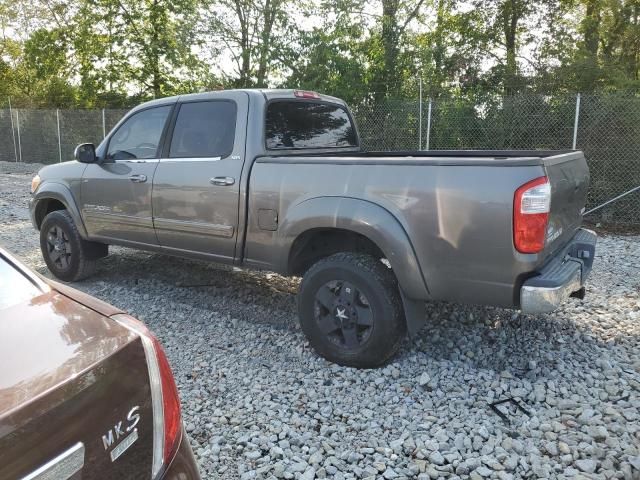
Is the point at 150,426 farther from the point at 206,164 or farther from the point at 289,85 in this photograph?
the point at 289,85

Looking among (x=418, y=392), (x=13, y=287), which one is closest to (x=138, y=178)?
(x=13, y=287)

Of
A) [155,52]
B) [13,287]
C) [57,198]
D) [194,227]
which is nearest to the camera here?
[13,287]

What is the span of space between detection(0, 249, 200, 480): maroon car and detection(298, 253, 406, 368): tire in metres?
1.91

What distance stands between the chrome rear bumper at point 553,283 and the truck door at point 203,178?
2239mm

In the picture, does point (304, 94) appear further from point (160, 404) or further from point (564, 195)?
point (160, 404)

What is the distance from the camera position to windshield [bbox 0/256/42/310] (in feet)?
6.01

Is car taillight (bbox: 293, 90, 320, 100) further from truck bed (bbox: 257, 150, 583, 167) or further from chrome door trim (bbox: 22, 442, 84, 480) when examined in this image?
chrome door trim (bbox: 22, 442, 84, 480)

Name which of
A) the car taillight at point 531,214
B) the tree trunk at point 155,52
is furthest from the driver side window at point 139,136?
the tree trunk at point 155,52

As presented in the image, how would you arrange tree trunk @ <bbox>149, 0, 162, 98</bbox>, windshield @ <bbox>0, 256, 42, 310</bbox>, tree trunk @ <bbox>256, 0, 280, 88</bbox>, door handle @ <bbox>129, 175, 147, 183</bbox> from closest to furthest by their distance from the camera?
windshield @ <bbox>0, 256, 42, 310</bbox> → door handle @ <bbox>129, 175, 147, 183</bbox> → tree trunk @ <bbox>256, 0, 280, 88</bbox> → tree trunk @ <bbox>149, 0, 162, 98</bbox>

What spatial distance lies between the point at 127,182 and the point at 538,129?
7.32 metres

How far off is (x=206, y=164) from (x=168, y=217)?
667mm

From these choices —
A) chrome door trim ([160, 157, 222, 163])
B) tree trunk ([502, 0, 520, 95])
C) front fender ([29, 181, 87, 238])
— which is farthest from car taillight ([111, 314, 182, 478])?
tree trunk ([502, 0, 520, 95])

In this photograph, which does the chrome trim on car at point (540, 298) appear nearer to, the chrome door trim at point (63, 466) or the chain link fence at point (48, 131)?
the chrome door trim at point (63, 466)

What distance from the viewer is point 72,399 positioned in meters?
1.32
